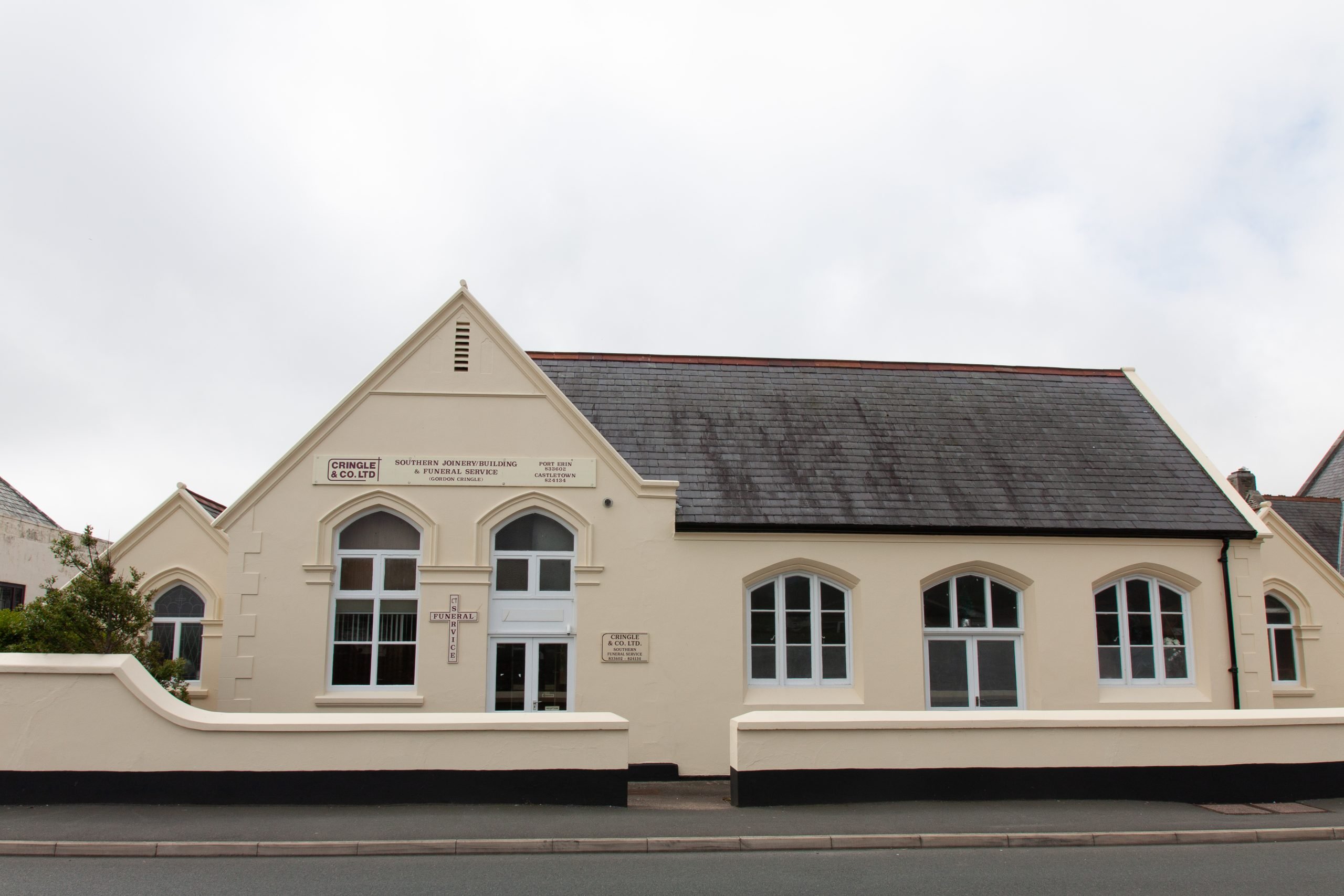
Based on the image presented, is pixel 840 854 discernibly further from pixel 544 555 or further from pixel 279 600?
pixel 279 600

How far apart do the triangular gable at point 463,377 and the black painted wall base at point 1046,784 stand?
563 cm

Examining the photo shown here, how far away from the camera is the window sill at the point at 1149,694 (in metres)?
15.9

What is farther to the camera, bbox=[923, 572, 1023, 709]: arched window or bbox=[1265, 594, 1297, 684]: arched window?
bbox=[1265, 594, 1297, 684]: arched window

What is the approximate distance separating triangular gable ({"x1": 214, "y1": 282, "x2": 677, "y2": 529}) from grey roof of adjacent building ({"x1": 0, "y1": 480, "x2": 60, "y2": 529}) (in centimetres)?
1472

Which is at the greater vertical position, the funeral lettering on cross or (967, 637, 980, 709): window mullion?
A: the funeral lettering on cross

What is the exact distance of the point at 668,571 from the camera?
15211mm

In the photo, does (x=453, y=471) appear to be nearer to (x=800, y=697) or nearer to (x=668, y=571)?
(x=668, y=571)

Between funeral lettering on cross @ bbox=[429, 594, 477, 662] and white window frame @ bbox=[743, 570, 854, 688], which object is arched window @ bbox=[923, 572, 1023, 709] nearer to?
white window frame @ bbox=[743, 570, 854, 688]

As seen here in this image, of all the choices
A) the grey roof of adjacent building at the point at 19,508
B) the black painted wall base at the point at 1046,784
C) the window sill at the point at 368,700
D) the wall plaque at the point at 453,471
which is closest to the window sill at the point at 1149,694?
the black painted wall base at the point at 1046,784

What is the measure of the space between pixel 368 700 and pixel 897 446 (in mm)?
10170

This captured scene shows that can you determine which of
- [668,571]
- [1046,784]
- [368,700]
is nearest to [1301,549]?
[1046,784]

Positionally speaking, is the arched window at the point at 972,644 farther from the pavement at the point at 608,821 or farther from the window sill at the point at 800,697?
the pavement at the point at 608,821

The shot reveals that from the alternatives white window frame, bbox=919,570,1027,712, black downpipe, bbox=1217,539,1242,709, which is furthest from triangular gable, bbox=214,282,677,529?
black downpipe, bbox=1217,539,1242,709

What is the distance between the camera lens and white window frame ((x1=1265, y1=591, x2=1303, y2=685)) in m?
20.0
